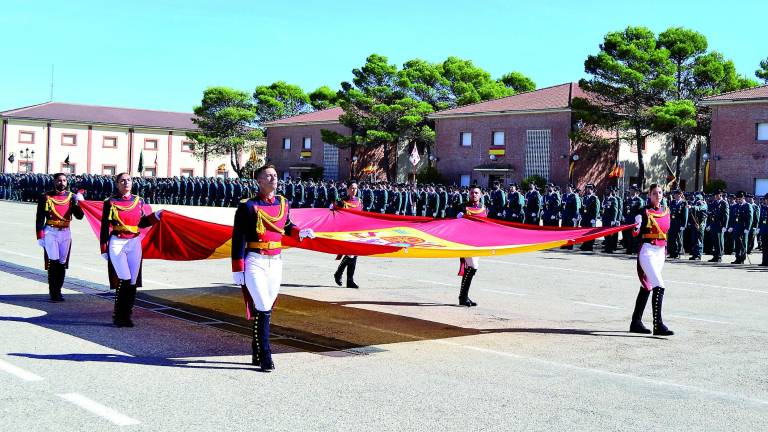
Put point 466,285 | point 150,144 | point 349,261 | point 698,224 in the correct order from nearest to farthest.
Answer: point 466,285 → point 349,261 → point 698,224 → point 150,144

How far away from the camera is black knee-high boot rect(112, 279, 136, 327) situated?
10.0 meters

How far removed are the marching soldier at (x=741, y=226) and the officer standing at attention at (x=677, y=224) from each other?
1336mm

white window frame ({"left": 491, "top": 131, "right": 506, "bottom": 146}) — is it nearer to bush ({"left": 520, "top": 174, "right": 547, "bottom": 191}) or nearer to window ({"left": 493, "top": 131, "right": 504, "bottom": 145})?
window ({"left": 493, "top": 131, "right": 504, "bottom": 145})

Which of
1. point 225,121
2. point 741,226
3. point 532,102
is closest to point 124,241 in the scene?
point 741,226

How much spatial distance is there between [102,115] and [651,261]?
84.3m

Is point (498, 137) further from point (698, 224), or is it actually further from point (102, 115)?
point (102, 115)

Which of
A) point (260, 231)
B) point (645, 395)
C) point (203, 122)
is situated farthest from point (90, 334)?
point (203, 122)

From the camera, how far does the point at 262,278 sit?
8227 millimetres

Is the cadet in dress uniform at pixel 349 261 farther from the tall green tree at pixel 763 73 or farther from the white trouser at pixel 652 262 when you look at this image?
the tall green tree at pixel 763 73

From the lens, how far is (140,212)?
34.4ft

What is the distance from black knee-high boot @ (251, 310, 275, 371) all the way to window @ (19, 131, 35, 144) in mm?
80374

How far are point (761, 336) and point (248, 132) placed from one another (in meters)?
68.7

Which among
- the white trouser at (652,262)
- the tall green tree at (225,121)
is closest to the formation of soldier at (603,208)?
the white trouser at (652,262)

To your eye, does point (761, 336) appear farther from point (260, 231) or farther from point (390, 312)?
point (260, 231)
